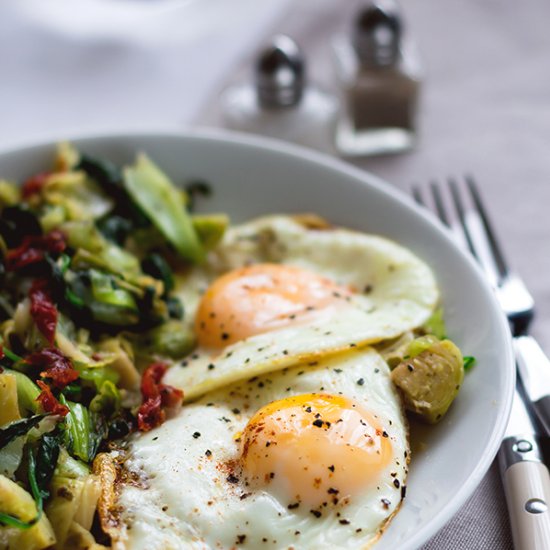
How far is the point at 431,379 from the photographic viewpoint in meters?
3.20

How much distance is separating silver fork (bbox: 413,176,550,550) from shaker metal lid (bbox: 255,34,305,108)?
1.21 metres

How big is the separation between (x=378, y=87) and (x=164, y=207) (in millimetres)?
1908

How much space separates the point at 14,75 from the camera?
6.43 metres

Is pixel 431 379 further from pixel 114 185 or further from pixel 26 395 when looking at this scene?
pixel 114 185

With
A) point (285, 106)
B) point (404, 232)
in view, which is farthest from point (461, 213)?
point (285, 106)

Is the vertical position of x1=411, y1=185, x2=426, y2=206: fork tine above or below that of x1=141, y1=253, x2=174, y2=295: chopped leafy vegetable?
below

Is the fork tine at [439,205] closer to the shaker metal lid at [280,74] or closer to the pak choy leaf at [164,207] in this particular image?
the shaker metal lid at [280,74]

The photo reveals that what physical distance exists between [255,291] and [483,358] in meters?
1.13

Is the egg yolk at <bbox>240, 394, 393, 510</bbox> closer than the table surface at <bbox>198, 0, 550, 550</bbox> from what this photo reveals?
Yes

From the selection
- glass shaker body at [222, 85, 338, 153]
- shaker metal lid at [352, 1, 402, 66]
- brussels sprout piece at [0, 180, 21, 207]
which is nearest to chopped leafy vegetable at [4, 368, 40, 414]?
brussels sprout piece at [0, 180, 21, 207]

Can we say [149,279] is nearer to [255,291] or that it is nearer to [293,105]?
[255,291]

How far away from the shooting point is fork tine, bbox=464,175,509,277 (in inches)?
163

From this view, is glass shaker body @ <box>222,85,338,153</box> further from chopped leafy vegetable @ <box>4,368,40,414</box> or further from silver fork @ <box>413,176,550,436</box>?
chopped leafy vegetable @ <box>4,368,40,414</box>

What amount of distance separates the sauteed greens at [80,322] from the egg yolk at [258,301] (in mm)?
169
